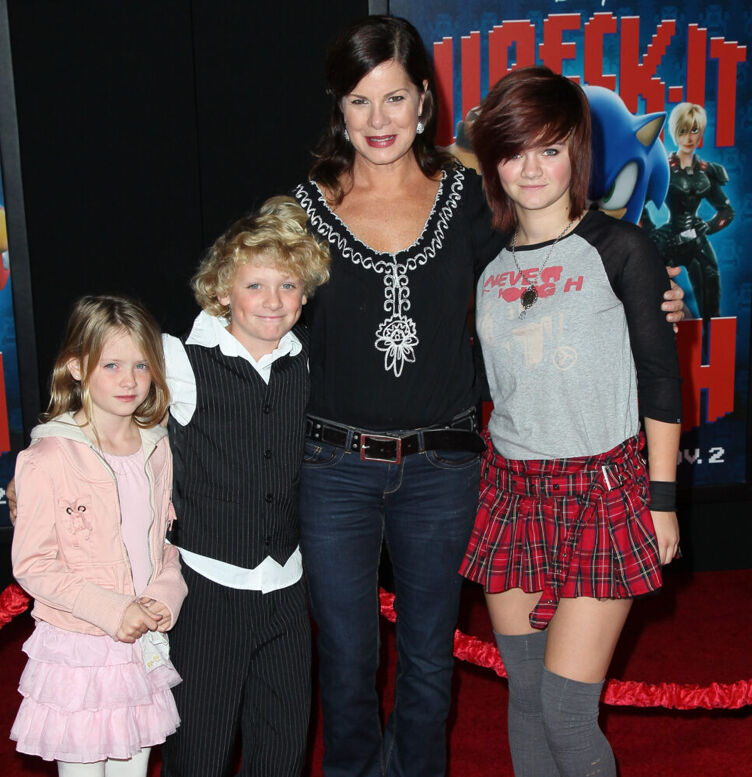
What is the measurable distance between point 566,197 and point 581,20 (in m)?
2.10

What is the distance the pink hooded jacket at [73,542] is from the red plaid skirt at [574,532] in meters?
0.74

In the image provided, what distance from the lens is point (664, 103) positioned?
3768mm

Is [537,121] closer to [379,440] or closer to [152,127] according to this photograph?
[379,440]

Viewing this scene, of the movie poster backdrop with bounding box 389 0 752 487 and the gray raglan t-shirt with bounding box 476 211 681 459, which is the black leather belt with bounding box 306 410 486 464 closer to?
the gray raglan t-shirt with bounding box 476 211 681 459

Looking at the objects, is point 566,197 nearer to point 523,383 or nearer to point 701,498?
point 523,383

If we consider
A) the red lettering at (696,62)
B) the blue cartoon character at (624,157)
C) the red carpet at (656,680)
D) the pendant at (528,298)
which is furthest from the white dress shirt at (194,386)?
the red lettering at (696,62)

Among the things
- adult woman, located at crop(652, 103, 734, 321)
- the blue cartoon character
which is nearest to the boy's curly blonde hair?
the blue cartoon character

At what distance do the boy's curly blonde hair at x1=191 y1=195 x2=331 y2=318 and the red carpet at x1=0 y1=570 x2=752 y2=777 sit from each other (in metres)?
1.52

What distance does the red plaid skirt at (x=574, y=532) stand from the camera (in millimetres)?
1838

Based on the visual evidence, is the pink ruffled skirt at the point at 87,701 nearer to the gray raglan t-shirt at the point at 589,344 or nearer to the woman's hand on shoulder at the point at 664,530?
the gray raglan t-shirt at the point at 589,344

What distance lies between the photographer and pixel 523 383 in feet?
6.29

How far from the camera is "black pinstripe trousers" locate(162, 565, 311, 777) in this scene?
1990 mm

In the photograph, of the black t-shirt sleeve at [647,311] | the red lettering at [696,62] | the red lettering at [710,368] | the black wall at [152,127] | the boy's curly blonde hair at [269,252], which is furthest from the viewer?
the red lettering at [710,368]

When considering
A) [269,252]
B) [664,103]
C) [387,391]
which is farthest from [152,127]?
[664,103]
